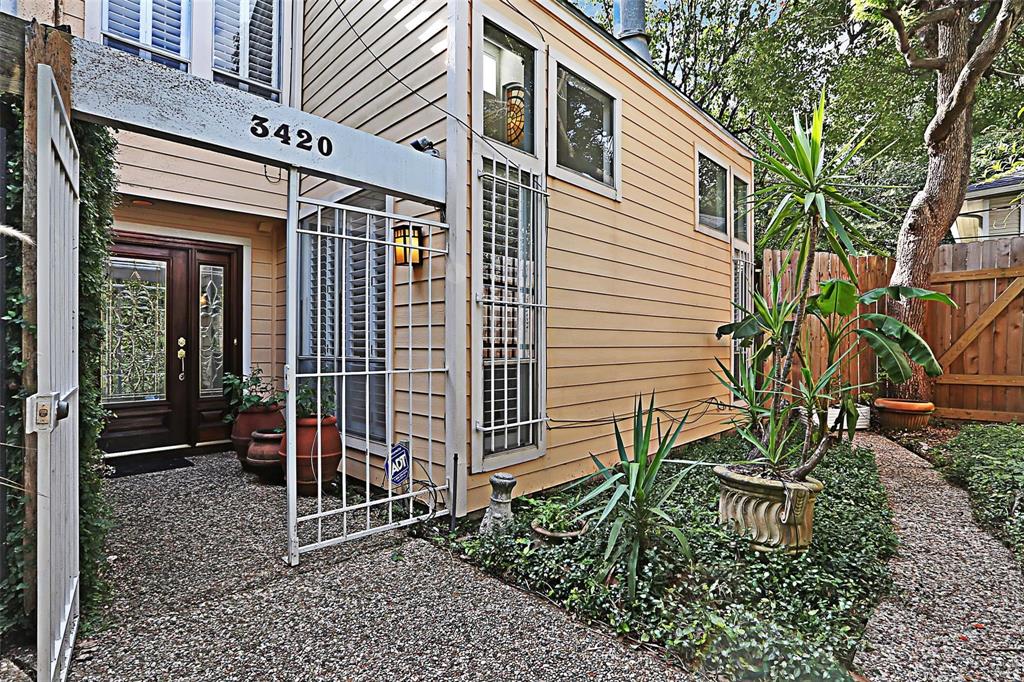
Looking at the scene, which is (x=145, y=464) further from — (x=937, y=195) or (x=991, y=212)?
(x=991, y=212)

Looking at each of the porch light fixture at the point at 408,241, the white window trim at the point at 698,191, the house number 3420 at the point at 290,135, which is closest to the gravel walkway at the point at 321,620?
the porch light fixture at the point at 408,241

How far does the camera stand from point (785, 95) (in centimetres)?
1157

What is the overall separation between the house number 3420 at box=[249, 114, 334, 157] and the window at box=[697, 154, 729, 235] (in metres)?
4.66

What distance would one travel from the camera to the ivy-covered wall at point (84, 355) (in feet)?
6.80

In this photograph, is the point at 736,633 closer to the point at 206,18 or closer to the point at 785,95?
the point at 206,18

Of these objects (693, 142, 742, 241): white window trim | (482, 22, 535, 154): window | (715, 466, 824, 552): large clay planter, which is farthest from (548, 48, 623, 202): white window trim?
(715, 466, 824, 552): large clay planter

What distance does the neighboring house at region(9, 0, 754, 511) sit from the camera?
3715 millimetres

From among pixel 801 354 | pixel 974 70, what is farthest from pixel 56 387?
pixel 974 70

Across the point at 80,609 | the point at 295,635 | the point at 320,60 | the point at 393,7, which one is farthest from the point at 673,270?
the point at 80,609

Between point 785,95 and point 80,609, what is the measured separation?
44.0 ft

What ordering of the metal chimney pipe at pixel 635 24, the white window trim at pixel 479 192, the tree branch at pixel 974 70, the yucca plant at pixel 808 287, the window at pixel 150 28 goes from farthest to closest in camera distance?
the metal chimney pipe at pixel 635 24, the tree branch at pixel 974 70, the window at pixel 150 28, the white window trim at pixel 479 192, the yucca plant at pixel 808 287

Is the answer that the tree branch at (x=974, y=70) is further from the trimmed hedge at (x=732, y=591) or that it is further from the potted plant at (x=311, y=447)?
the potted plant at (x=311, y=447)

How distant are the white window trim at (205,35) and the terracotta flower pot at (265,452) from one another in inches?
124

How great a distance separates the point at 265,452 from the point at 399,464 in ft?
4.51
